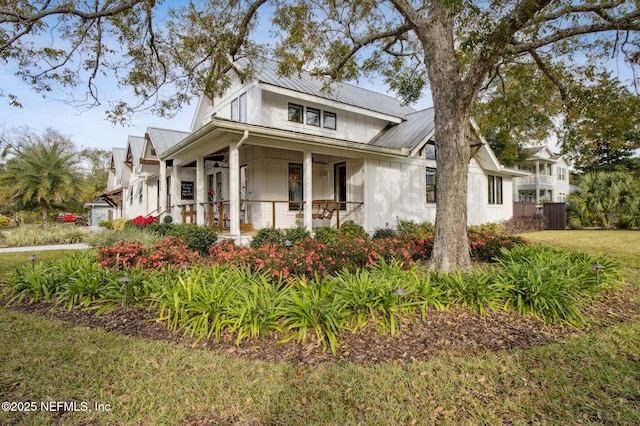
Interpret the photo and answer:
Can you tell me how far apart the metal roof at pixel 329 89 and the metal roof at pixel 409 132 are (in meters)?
0.78

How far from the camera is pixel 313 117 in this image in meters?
13.9

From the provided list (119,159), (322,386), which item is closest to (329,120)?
(322,386)

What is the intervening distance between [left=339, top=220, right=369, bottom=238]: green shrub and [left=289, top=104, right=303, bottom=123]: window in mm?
4627

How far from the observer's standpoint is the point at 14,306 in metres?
5.39

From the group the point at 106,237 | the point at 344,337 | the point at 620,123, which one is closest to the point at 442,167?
the point at 620,123

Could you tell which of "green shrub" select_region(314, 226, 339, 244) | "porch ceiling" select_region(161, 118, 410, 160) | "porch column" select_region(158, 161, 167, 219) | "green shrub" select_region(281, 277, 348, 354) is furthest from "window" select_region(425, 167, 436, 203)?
"green shrub" select_region(281, 277, 348, 354)

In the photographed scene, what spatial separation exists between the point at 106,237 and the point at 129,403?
365 inches

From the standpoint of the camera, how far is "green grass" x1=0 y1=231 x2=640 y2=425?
2652mm

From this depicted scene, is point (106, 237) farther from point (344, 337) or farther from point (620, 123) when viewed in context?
point (620, 123)

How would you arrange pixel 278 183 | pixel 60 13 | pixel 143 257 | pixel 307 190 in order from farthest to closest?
pixel 278 183
pixel 307 190
pixel 60 13
pixel 143 257

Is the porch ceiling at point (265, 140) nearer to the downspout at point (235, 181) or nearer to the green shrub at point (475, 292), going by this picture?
the downspout at point (235, 181)

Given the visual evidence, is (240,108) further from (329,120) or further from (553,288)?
(553,288)

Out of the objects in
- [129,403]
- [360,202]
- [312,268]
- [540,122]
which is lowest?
[129,403]

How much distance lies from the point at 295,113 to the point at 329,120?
1.68 metres
